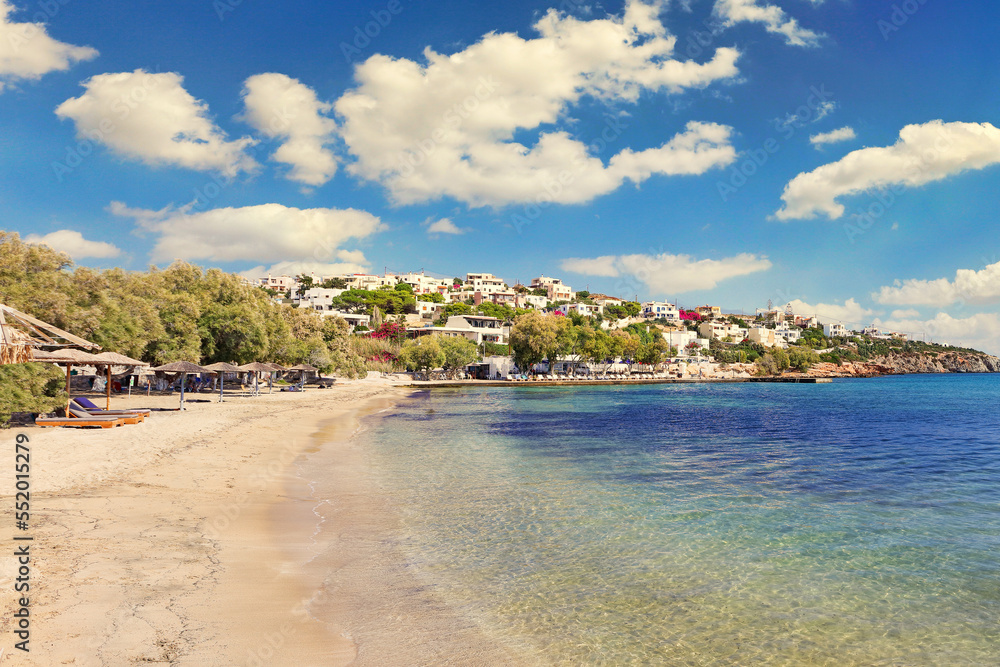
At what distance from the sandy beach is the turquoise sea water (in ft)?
7.06

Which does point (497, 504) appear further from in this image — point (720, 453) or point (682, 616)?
point (720, 453)

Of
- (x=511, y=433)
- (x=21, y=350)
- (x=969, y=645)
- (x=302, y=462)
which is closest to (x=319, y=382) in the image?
(x=511, y=433)

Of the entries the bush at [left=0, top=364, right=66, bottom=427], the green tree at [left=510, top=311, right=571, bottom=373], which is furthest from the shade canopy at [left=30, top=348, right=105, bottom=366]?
the green tree at [left=510, top=311, right=571, bottom=373]

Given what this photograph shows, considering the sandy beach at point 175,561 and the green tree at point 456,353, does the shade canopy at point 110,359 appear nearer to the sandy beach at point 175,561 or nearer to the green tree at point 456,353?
the sandy beach at point 175,561

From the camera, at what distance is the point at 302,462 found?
19.9m

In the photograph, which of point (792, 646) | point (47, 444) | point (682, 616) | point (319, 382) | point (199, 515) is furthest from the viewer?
point (319, 382)

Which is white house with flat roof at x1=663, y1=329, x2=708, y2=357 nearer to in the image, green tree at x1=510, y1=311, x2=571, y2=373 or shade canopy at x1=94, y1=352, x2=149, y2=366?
green tree at x1=510, y1=311, x2=571, y2=373

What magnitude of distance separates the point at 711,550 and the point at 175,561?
385 inches

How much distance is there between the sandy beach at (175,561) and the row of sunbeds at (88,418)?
10.4 ft

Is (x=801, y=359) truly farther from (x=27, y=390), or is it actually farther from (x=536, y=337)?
(x=27, y=390)

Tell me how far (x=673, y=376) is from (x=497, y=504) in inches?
5236

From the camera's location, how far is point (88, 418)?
2261cm

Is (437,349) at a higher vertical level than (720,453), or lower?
higher

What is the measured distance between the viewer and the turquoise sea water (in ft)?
24.9
